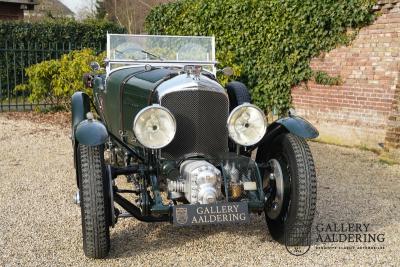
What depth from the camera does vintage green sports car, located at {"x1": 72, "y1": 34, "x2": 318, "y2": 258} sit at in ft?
10.9

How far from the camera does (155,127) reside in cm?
344

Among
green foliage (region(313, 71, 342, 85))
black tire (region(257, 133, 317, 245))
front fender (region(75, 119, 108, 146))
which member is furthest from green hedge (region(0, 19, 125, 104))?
black tire (region(257, 133, 317, 245))

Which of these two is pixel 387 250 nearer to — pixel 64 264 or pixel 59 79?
pixel 64 264

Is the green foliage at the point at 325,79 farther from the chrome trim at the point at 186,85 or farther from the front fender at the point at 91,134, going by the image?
the front fender at the point at 91,134

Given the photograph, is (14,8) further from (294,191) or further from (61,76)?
(294,191)

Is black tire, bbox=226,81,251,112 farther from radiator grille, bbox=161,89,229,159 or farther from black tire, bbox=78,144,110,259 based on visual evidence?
black tire, bbox=78,144,110,259

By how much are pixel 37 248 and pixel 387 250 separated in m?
2.66

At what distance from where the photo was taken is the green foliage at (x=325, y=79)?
7.89 metres

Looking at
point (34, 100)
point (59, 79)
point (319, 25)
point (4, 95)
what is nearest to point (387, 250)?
point (319, 25)

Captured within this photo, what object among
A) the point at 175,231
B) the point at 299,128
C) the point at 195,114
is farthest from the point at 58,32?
the point at 299,128

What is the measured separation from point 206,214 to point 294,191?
2.40 feet
